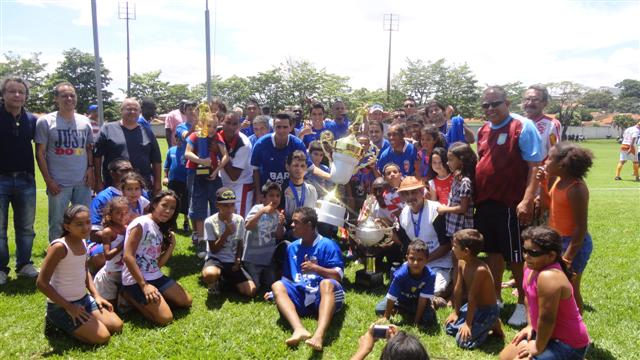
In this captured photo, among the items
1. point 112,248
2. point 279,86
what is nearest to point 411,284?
point 112,248

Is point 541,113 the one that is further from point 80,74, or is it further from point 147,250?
point 80,74

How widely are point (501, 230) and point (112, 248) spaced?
157 inches

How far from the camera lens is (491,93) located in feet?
14.6

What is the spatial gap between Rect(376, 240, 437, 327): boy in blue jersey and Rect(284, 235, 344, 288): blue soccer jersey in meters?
0.61

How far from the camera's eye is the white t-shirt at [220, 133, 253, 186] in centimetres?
665

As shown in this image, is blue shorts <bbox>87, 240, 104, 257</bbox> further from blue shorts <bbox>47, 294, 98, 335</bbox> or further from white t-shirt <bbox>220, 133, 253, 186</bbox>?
white t-shirt <bbox>220, 133, 253, 186</bbox>

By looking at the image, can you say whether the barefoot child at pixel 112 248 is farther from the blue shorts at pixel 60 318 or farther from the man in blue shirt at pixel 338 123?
the man in blue shirt at pixel 338 123

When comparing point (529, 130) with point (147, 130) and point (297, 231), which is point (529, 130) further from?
point (147, 130)

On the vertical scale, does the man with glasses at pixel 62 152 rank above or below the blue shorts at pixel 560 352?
above

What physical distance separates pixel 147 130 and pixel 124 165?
1.22 m

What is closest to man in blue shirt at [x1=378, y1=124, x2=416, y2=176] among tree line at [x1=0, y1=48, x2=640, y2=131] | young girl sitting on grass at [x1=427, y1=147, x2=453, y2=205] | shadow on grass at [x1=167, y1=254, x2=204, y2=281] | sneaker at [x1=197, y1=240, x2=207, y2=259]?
young girl sitting on grass at [x1=427, y1=147, x2=453, y2=205]

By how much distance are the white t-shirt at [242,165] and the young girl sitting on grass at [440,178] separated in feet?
8.57

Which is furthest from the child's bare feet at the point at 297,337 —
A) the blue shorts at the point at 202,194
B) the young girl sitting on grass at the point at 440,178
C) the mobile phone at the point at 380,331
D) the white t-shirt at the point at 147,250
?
the blue shorts at the point at 202,194

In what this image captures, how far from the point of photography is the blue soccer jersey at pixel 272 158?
20.5 feet
